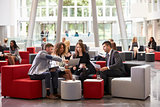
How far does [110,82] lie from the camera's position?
9.03m

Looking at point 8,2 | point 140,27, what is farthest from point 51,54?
point 140,27

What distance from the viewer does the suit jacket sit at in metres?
9.05

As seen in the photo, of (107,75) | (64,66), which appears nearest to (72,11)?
(64,66)

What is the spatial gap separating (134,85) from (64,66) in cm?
217

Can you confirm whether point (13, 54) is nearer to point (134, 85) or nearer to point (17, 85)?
point (17, 85)

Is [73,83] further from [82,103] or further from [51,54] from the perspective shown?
[51,54]

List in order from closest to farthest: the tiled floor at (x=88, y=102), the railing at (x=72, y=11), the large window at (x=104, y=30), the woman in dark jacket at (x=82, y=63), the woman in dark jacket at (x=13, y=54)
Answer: the tiled floor at (x=88, y=102)
the woman in dark jacket at (x=82, y=63)
the woman in dark jacket at (x=13, y=54)
the railing at (x=72, y=11)
the large window at (x=104, y=30)

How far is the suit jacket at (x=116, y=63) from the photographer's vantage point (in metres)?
9.05

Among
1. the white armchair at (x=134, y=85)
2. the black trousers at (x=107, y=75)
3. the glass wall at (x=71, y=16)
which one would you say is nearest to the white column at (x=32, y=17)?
the black trousers at (x=107, y=75)

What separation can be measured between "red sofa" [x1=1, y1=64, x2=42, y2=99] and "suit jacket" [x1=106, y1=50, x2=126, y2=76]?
6.65 ft

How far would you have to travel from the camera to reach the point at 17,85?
28.1 feet

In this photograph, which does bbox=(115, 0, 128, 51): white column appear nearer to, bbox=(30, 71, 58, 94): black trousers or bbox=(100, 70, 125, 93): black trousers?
bbox=(100, 70, 125, 93): black trousers

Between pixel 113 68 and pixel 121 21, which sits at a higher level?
pixel 121 21

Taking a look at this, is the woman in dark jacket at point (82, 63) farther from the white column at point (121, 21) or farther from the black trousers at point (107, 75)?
the white column at point (121, 21)
